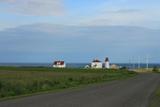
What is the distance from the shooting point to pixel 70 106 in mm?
17984

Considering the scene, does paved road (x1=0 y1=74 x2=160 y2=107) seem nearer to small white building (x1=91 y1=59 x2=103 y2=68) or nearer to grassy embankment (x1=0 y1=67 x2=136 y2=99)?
grassy embankment (x1=0 y1=67 x2=136 y2=99)

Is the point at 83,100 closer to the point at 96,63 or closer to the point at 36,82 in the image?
the point at 36,82

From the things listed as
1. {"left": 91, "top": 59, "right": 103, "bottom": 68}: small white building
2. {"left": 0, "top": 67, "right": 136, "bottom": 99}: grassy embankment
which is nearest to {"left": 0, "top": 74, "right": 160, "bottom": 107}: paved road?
{"left": 0, "top": 67, "right": 136, "bottom": 99}: grassy embankment

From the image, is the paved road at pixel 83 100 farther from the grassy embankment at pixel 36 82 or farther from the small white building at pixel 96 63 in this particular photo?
the small white building at pixel 96 63

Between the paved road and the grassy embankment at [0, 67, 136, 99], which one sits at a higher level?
the grassy embankment at [0, 67, 136, 99]

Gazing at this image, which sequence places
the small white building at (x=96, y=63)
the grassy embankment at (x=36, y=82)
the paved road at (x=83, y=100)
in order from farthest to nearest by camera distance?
1. the small white building at (x=96, y=63)
2. the grassy embankment at (x=36, y=82)
3. the paved road at (x=83, y=100)

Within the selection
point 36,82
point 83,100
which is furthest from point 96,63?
point 83,100

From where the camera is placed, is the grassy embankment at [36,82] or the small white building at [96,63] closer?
the grassy embankment at [36,82]

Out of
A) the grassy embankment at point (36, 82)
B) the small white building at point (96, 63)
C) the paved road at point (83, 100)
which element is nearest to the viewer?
the paved road at point (83, 100)

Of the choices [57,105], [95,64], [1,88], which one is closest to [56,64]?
[95,64]

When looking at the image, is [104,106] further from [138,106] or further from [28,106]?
[28,106]

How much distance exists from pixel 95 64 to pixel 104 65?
462cm

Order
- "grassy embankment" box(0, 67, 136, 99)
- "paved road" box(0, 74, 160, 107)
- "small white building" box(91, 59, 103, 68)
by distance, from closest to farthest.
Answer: "paved road" box(0, 74, 160, 107), "grassy embankment" box(0, 67, 136, 99), "small white building" box(91, 59, 103, 68)

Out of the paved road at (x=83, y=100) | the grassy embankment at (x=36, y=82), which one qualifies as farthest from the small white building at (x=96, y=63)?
the paved road at (x=83, y=100)
